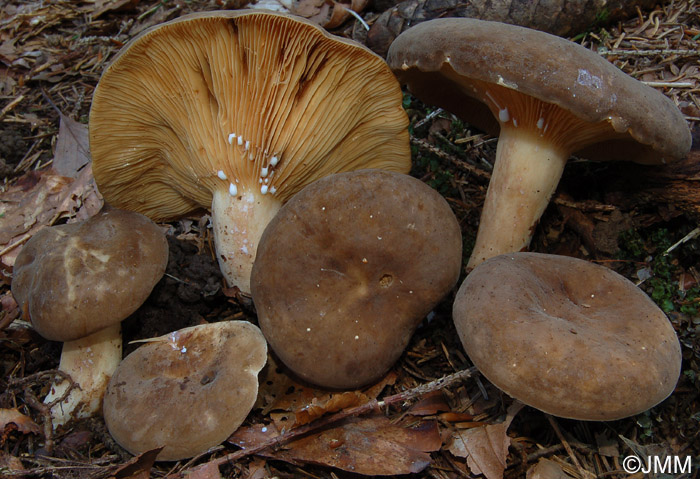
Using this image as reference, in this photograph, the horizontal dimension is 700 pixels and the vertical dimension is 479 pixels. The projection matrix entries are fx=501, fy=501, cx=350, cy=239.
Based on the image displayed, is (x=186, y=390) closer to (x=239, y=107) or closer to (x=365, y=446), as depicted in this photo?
(x=365, y=446)

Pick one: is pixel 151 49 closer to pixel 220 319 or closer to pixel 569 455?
pixel 220 319

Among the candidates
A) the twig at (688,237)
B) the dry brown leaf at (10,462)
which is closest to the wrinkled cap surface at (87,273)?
the dry brown leaf at (10,462)

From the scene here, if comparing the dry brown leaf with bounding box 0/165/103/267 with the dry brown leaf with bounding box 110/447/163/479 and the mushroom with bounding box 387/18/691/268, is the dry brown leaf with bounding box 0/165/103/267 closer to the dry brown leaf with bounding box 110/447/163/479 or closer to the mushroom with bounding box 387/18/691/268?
the dry brown leaf with bounding box 110/447/163/479

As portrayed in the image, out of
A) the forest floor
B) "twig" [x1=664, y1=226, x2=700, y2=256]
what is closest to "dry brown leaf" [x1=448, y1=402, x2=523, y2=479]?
the forest floor

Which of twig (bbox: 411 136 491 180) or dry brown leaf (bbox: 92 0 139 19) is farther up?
dry brown leaf (bbox: 92 0 139 19)

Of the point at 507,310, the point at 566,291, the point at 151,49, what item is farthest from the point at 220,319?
the point at 566,291
